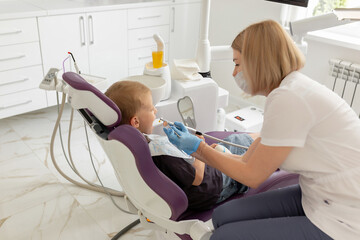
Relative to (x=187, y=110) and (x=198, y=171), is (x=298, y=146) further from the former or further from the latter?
(x=187, y=110)

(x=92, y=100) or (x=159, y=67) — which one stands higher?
(x=92, y=100)

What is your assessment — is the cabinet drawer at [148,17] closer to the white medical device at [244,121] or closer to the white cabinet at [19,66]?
the white cabinet at [19,66]

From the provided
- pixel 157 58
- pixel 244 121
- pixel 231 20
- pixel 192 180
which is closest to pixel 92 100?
pixel 192 180

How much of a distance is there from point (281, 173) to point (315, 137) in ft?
1.71

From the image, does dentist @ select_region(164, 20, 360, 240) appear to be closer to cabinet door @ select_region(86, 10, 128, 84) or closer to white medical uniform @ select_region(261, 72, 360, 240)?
white medical uniform @ select_region(261, 72, 360, 240)

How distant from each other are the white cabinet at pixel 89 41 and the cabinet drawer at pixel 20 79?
0.28 ft

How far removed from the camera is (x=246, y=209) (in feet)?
4.37

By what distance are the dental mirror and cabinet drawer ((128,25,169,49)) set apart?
1483mm

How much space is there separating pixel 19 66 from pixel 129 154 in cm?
183

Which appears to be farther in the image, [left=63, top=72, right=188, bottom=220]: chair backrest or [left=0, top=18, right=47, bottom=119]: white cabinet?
[left=0, top=18, right=47, bottom=119]: white cabinet

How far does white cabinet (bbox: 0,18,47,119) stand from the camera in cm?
251

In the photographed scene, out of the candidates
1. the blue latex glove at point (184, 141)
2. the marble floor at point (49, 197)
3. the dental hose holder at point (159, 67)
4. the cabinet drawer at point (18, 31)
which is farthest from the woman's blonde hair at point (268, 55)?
the cabinet drawer at point (18, 31)

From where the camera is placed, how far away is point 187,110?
1.78 m

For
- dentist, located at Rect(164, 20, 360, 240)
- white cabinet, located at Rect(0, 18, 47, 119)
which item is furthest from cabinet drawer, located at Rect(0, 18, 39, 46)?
dentist, located at Rect(164, 20, 360, 240)
